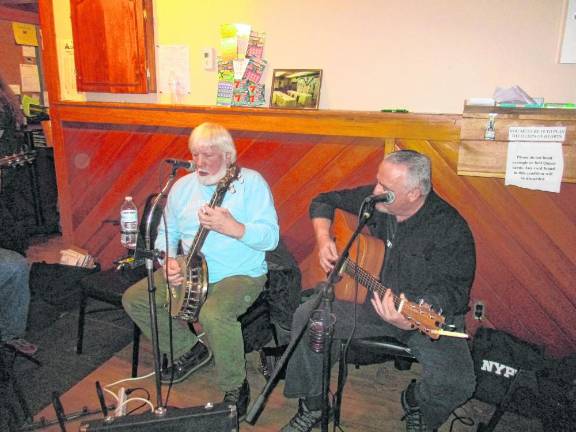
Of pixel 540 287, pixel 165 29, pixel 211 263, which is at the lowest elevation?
pixel 540 287

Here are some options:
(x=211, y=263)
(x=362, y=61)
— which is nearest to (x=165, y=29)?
(x=362, y=61)

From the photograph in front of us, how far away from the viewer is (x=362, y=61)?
9.04ft

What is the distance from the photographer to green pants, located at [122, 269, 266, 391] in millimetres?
2217

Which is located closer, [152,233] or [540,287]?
[152,233]

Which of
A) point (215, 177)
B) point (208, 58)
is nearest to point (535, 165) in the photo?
point (215, 177)

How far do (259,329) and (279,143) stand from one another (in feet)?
3.91

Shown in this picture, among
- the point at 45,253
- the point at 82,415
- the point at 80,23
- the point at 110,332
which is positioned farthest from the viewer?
the point at 45,253

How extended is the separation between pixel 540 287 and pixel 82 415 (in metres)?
2.54

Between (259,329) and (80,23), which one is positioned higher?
(80,23)

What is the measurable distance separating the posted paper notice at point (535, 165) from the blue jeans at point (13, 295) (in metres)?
2.89

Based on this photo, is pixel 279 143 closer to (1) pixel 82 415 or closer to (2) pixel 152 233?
(2) pixel 152 233

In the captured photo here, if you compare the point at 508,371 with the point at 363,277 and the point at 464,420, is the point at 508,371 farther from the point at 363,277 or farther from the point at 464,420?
the point at 363,277

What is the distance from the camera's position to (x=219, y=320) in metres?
2.21

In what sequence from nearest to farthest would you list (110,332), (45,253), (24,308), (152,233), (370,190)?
1. (152,233)
2. (370,190)
3. (24,308)
4. (110,332)
5. (45,253)
